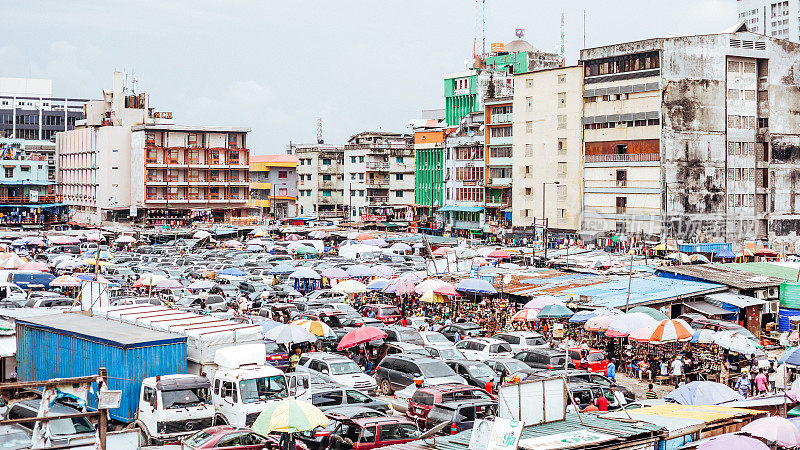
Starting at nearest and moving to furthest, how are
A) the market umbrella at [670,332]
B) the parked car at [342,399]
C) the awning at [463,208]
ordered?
1. the parked car at [342,399]
2. the market umbrella at [670,332]
3. the awning at [463,208]

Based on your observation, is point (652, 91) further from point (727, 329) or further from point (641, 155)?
point (727, 329)

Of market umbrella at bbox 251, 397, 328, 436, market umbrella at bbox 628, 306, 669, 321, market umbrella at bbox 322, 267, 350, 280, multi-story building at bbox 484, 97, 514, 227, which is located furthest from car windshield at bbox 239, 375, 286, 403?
multi-story building at bbox 484, 97, 514, 227

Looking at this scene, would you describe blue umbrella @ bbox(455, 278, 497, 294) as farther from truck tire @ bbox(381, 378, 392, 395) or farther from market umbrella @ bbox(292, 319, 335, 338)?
truck tire @ bbox(381, 378, 392, 395)

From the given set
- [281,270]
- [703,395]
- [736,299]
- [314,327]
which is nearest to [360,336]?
[314,327]

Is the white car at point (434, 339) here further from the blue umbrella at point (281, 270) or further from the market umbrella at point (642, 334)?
the blue umbrella at point (281, 270)

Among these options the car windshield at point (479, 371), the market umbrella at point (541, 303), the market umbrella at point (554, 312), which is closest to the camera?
the car windshield at point (479, 371)

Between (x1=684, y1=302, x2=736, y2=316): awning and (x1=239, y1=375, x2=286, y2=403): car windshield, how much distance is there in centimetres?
1994

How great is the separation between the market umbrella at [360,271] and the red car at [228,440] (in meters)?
26.0

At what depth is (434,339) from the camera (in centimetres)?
2842

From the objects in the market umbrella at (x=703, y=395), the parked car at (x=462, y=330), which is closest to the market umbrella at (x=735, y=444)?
the market umbrella at (x=703, y=395)

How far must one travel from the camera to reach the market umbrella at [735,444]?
12.7 metres

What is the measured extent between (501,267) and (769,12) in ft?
453

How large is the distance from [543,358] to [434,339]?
12.8 feet

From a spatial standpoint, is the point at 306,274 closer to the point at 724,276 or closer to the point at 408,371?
the point at 408,371
